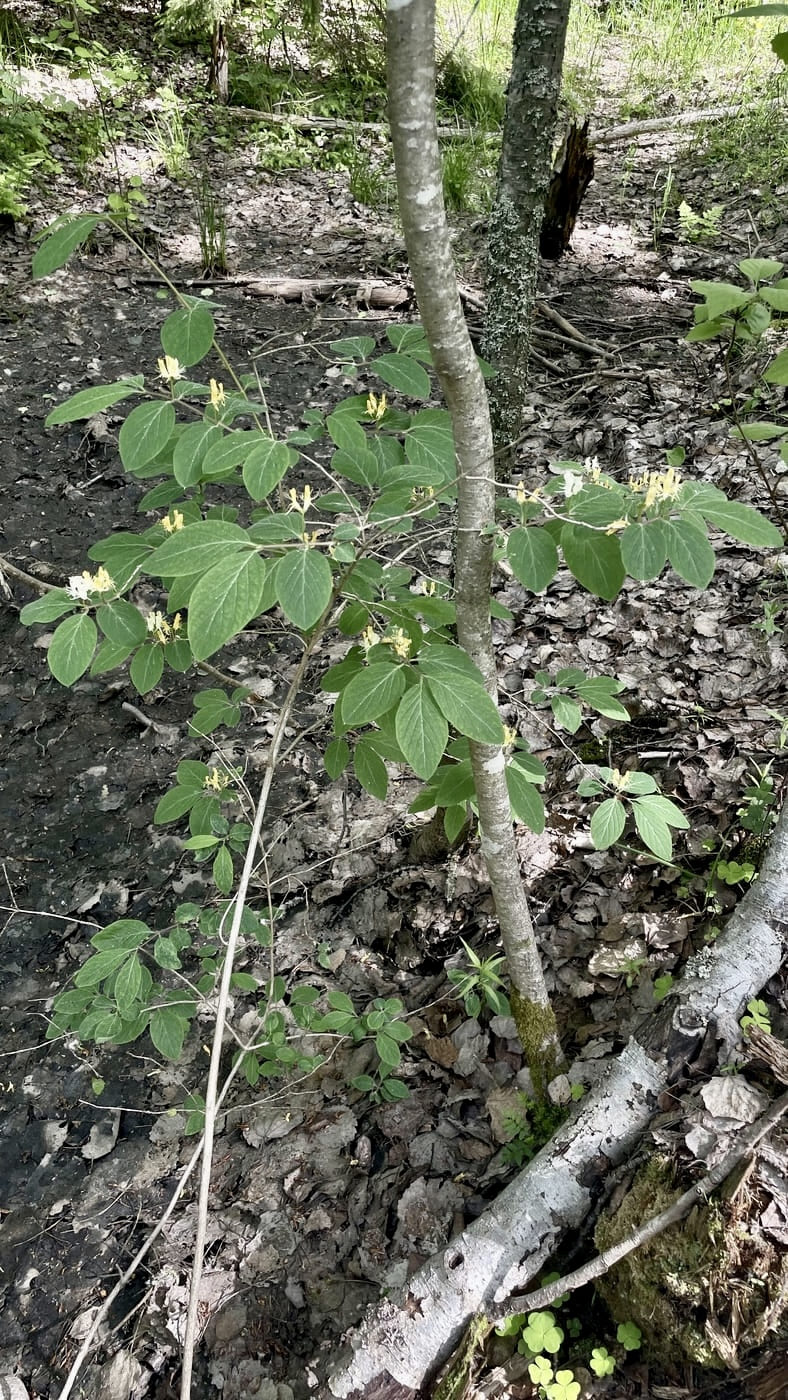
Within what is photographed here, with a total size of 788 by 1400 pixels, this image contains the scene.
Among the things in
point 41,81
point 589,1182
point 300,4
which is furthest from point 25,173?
point 589,1182

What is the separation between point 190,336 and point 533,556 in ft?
1.87

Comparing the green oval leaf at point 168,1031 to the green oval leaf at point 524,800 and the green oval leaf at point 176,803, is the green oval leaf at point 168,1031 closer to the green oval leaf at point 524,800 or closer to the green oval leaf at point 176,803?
the green oval leaf at point 176,803

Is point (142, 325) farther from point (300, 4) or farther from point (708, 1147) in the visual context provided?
point (708, 1147)

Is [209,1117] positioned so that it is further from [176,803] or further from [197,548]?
[197,548]

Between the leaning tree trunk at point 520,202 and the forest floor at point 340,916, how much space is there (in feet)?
2.55

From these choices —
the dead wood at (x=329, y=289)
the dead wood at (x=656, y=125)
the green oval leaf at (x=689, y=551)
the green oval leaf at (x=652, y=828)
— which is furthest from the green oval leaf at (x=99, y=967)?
the dead wood at (x=656, y=125)

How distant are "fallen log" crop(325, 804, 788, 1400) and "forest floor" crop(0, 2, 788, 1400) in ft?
0.25

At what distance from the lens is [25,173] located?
5500 millimetres

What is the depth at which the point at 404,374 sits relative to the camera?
4.00 ft

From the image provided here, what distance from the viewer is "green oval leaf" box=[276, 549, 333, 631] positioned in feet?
2.91

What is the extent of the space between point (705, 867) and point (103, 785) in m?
2.06

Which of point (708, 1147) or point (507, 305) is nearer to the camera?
point (708, 1147)

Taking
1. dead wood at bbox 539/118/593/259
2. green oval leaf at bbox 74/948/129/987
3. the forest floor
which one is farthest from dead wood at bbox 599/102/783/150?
green oval leaf at bbox 74/948/129/987

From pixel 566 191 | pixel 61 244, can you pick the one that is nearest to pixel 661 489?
pixel 61 244
